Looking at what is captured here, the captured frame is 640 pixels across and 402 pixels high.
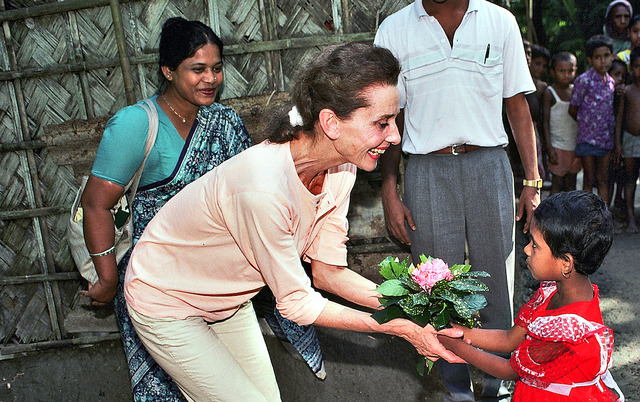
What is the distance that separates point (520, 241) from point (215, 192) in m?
4.79

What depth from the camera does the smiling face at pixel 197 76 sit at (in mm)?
3000

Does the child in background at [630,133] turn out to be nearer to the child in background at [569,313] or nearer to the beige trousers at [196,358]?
the child in background at [569,313]

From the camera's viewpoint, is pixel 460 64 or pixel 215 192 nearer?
pixel 215 192

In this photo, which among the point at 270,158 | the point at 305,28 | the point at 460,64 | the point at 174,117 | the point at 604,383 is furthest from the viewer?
the point at 305,28

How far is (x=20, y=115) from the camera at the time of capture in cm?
397

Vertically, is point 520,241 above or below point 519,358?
below

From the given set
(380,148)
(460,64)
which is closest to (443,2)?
(460,64)

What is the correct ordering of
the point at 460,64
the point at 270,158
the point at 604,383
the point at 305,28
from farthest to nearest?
the point at 305,28 < the point at 460,64 < the point at 604,383 < the point at 270,158

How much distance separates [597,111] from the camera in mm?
6363

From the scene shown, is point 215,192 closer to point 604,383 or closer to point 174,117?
point 174,117

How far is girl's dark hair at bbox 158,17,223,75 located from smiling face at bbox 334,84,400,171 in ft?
3.81

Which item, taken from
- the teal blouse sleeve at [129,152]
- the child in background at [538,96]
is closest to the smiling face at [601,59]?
the child in background at [538,96]

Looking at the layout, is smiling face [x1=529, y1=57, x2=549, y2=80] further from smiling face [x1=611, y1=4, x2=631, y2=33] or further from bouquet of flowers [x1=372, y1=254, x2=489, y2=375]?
bouquet of flowers [x1=372, y1=254, x2=489, y2=375]

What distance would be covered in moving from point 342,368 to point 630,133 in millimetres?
4318
